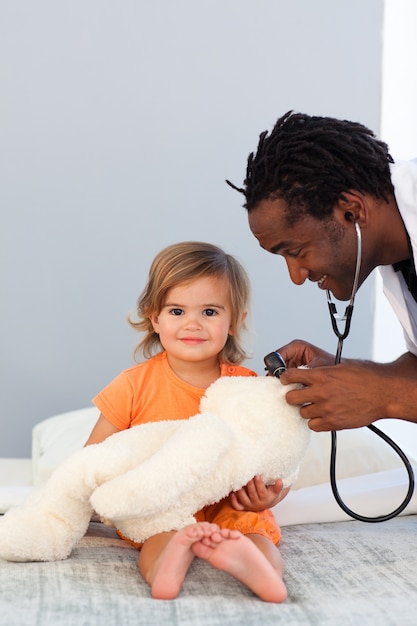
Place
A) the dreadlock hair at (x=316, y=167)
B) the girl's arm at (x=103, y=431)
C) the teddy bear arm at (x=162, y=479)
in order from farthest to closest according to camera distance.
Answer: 1. the girl's arm at (x=103, y=431)
2. the dreadlock hair at (x=316, y=167)
3. the teddy bear arm at (x=162, y=479)

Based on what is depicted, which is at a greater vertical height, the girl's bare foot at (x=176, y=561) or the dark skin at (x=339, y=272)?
the dark skin at (x=339, y=272)

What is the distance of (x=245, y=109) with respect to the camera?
10.2 feet

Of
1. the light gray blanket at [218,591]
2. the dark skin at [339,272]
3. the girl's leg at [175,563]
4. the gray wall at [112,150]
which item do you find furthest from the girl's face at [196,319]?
the gray wall at [112,150]

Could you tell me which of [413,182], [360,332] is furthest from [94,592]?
[360,332]

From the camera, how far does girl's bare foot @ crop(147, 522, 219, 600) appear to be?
1.23m

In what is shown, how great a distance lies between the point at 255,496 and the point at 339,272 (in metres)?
0.48

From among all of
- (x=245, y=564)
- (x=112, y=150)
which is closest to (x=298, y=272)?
(x=245, y=564)

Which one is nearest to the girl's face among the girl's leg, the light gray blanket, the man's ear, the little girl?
the little girl

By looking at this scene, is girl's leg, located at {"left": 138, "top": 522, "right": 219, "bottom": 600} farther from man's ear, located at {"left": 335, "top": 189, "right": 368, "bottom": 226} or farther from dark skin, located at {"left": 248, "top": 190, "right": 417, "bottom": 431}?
man's ear, located at {"left": 335, "top": 189, "right": 368, "bottom": 226}

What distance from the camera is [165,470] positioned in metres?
1.37

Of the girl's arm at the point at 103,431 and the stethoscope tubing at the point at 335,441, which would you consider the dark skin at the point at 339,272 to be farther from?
the girl's arm at the point at 103,431

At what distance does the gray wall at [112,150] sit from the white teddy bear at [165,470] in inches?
61.1

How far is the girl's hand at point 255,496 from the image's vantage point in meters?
1.56

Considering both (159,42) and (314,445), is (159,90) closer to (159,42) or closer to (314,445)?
(159,42)
